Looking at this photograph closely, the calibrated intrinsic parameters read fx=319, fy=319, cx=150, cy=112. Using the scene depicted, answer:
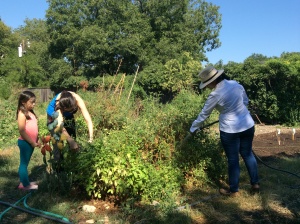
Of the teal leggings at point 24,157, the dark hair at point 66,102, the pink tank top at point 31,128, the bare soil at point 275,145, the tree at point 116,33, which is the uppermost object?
the tree at point 116,33

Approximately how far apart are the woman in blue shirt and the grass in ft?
1.19

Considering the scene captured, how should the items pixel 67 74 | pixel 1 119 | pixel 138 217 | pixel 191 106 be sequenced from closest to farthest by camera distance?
pixel 138 217 → pixel 191 106 → pixel 1 119 → pixel 67 74

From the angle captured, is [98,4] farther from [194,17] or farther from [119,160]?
[119,160]

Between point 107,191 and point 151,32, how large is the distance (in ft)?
92.9

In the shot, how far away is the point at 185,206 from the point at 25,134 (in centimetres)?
229

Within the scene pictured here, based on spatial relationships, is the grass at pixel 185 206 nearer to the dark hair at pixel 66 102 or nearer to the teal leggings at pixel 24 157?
the teal leggings at pixel 24 157

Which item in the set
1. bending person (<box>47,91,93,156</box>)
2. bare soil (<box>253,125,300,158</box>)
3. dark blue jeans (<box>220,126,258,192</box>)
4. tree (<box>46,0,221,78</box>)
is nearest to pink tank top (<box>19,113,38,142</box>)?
bending person (<box>47,91,93,156</box>)

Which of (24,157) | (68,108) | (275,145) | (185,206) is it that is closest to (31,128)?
(24,157)

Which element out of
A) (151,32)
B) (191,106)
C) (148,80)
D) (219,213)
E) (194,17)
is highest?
(194,17)

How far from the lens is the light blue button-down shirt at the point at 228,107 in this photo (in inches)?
158

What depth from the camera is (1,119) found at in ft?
32.3

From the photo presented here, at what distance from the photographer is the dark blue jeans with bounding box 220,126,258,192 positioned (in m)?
4.07

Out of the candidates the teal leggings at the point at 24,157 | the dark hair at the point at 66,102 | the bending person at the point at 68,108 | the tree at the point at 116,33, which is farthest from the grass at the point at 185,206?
the tree at the point at 116,33

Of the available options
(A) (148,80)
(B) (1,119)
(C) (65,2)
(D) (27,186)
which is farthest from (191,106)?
(C) (65,2)
